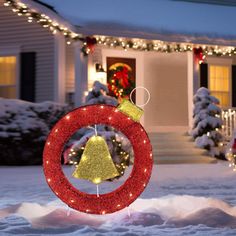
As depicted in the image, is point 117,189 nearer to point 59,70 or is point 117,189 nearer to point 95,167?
point 95,167

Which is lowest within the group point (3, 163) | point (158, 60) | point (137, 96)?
point (3, 163)

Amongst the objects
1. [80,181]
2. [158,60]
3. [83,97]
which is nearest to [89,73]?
[83,97]

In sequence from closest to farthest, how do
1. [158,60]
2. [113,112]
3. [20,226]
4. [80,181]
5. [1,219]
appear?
[20,226]
[1,219]
[113,112]
[80,181]
[158,60]

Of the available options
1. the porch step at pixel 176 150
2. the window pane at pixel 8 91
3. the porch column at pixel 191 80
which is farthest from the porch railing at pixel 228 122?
the window pane at pixel 8 91

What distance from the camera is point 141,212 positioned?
686cm

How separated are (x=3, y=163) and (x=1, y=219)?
345 inches

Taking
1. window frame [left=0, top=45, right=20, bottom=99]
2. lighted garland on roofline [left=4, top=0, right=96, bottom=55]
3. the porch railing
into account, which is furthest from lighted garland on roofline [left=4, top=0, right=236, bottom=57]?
the porch railing

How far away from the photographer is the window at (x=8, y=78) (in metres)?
17.1

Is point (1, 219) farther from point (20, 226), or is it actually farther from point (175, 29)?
point (175, 29)

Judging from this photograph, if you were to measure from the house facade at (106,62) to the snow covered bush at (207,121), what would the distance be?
30.0 inches

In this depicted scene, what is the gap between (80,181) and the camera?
36.1 feet

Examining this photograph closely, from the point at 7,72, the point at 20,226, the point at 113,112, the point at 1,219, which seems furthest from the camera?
the point at 7,72

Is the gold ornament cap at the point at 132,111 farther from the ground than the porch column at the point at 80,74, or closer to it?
closer to it

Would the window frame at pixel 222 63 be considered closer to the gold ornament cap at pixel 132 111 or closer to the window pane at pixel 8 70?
the window pane at pixel 8 70
